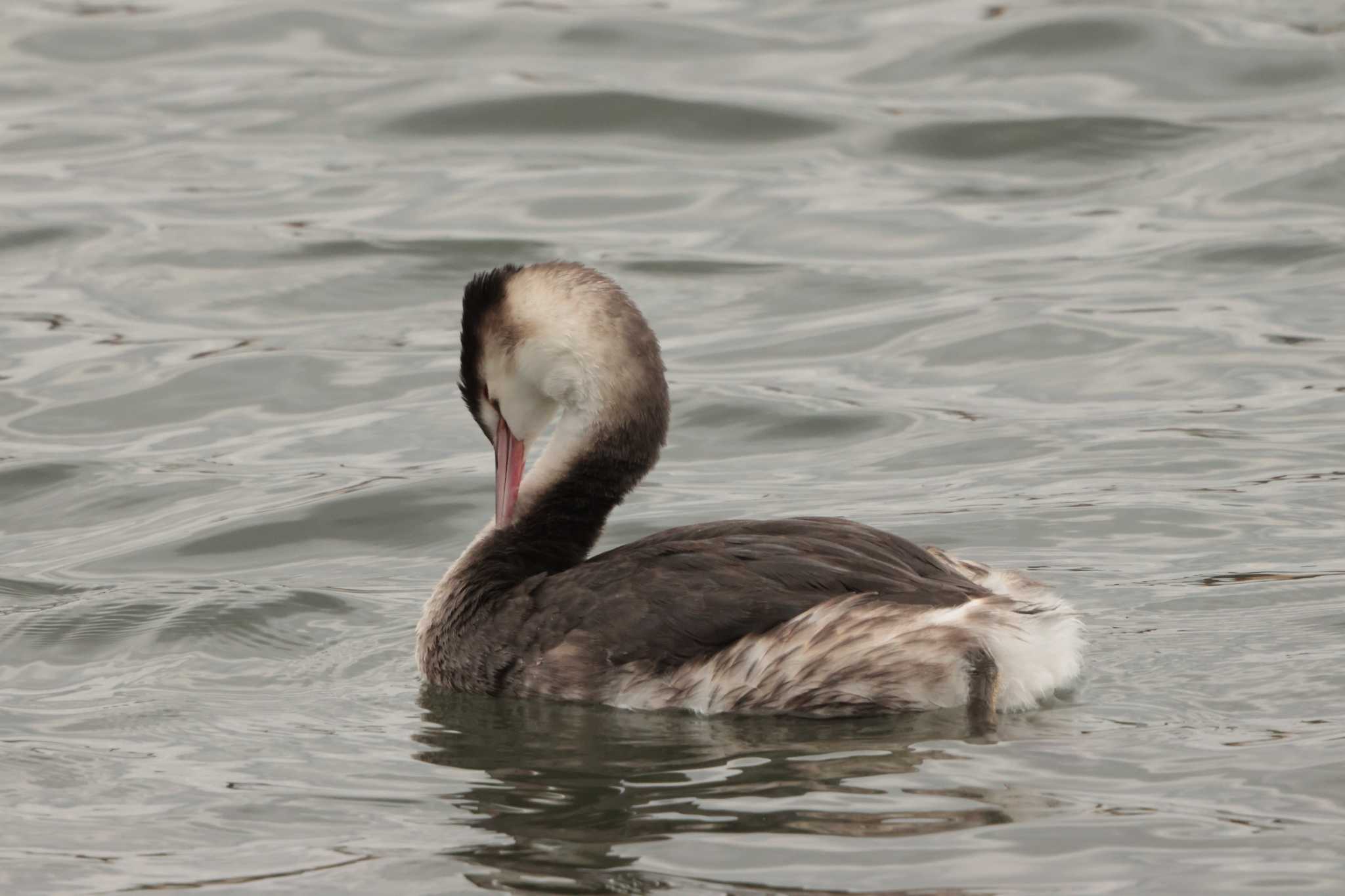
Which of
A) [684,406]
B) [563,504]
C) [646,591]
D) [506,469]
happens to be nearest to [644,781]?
[646,591]

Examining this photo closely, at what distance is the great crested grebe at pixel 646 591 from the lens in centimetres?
608

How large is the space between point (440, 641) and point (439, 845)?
60.2 inches

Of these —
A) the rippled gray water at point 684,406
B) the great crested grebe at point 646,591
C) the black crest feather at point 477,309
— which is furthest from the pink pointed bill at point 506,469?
the rippled gray water at point 684,406

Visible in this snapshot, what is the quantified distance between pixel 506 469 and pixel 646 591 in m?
1.01

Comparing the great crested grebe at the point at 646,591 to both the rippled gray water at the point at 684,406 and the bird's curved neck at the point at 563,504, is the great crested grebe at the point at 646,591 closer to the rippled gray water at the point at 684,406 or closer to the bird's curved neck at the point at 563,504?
the bird's curved neck at the point at 563,504

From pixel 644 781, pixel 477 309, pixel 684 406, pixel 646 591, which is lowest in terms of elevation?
pixel 684 406

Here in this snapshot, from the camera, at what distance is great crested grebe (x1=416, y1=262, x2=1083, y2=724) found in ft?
19.9

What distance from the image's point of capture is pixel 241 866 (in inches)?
207

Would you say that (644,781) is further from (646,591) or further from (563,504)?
(563,504)

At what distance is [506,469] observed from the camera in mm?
7168

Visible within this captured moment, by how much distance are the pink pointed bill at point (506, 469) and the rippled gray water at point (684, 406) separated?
598mm

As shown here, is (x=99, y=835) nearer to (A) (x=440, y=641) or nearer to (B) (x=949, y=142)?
(A) (x=440, y=641)

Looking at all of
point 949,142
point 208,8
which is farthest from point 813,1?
point 208,8

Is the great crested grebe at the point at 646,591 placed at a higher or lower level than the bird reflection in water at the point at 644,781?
higher
